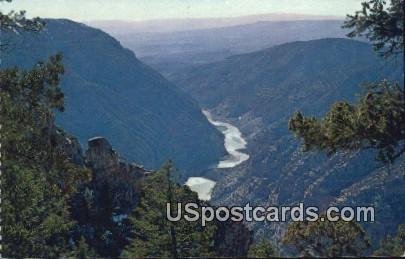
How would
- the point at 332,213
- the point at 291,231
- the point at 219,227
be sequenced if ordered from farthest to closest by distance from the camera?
1. the point at 219,227
2. the point at 332,213
3. the point at 291,231

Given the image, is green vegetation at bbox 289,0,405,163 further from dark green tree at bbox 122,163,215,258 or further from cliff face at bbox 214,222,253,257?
cliff face at bbox 214,222,253,257

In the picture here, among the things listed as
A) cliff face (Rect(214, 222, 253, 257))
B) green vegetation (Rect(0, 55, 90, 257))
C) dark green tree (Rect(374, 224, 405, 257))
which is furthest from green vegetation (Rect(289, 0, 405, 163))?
cliff face (Rect(214, 222, 253, 257))

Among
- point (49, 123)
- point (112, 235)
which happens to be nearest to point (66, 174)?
point (49, 123)

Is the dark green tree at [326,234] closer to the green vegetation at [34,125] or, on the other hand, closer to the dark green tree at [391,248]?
the dark green tree at [391,248]

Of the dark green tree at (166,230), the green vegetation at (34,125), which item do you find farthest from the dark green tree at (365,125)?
the dark green tree at (166,230)

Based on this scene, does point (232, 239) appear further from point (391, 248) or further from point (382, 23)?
point (382, 23)

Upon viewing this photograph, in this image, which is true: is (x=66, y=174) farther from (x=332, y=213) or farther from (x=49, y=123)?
(x=332, y=213)
